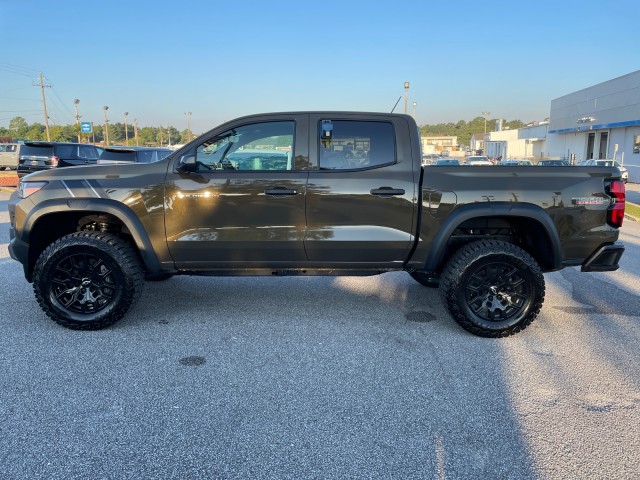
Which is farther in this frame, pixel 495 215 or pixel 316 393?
pixel 495 215

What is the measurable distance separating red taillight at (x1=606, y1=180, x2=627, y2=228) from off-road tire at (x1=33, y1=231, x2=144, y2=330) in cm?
423

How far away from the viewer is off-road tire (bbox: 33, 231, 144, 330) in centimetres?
439

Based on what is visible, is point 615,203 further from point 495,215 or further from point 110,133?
point 110,133

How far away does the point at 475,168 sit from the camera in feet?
14.5

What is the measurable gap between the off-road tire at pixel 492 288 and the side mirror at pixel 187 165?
7.95ft

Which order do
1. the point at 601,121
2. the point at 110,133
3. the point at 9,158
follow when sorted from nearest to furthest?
the point at 9,158 → the point at 601,121 → the point at 110,133

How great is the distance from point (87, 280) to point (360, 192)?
258cm

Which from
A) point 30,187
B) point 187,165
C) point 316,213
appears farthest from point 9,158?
point 316,213

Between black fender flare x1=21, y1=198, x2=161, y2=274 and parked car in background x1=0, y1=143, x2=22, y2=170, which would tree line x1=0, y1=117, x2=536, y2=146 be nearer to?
parked car in background x1=0, y1=143, x2=22, y2=170

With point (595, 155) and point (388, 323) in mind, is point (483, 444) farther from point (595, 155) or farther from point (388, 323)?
point (595, 155)

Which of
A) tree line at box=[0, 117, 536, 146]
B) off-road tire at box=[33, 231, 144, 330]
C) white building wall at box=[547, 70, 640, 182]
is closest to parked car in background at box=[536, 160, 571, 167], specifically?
off-road tire at box=[33, 231, 144, 330]

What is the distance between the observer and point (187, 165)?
4.32 metres

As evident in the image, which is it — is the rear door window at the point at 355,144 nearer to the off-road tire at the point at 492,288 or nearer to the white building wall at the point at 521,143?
the off-road tire at the point at 492,288

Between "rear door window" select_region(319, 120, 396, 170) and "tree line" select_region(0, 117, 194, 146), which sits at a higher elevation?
"tree line" select_region(0, 117, 194, 146)
